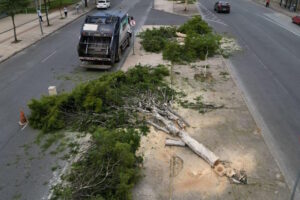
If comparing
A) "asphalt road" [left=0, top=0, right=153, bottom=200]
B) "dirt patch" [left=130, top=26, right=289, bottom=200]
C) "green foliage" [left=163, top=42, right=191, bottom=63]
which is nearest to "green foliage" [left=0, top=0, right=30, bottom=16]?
"asphalt road" [left=0, top=0, right=153, bottom=200]

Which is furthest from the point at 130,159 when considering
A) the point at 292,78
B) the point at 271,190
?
the point at 292,78

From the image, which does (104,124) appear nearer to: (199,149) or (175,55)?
(199,149)

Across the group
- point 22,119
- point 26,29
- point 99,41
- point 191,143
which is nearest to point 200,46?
point 99,41

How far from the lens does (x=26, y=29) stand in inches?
1126

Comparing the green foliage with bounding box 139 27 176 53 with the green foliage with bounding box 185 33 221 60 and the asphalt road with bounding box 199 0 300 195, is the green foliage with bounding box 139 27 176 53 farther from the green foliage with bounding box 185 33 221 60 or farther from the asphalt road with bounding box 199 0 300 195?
the asphalt road with bounding box 199 0 300 195

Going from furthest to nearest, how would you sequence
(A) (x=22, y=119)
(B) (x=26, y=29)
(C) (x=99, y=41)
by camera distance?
(B) (x=26, y=29) < (C) (x=99, y=41) < (A) (x=22, y=119)

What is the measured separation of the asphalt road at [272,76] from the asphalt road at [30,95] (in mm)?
8023

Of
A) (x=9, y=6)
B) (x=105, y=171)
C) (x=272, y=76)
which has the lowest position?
(x=272, y=76)

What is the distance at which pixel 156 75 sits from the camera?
16594mm

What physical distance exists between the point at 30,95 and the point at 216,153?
9877 millimetres

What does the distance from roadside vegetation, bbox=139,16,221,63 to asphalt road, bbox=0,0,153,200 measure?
418 cm

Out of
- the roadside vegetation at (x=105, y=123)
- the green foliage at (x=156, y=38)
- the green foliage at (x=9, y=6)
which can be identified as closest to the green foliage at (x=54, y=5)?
the green foliage at (x=9, y=6)

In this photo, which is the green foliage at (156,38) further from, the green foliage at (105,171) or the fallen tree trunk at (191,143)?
the green foliage at (105,171)

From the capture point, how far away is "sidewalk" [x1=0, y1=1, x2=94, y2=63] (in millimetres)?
22641
